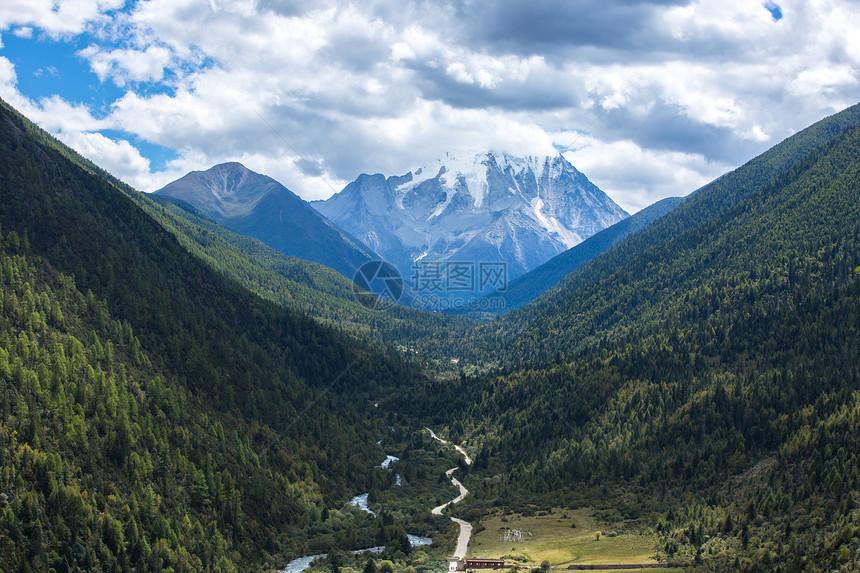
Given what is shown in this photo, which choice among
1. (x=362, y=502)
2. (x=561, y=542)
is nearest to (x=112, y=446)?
(x=362, y=502)

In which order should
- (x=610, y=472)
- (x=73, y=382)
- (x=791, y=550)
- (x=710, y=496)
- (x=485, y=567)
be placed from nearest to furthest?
(x=791, y=550) < (x=485, y=567) < (x=73, y=382) < (x=710, y=496) < (x=610, y=472)

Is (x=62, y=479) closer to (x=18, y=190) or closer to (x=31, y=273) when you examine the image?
(x=31, y=273)

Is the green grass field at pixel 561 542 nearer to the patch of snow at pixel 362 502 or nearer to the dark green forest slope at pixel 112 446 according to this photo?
the patch of snow at pixel 362 502

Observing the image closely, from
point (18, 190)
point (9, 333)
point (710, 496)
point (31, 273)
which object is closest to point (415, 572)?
point (710, 496)

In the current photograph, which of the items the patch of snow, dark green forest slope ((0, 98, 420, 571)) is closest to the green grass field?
the patch of snow

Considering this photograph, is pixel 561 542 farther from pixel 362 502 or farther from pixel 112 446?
pixel 112 446

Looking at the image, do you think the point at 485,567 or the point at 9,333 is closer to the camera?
the point at 485,567

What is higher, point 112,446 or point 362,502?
point 112,446

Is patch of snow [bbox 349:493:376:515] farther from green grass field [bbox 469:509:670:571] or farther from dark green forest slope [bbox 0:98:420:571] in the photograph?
green grass field [bbox 469:509:670:571]
